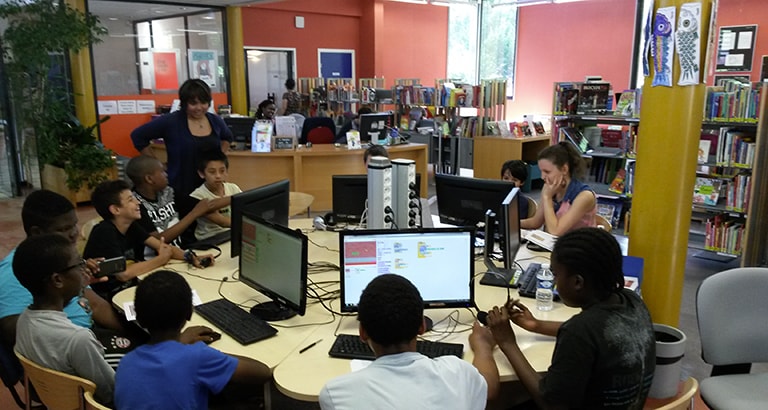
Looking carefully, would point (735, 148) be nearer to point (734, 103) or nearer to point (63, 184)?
point (734, 103)

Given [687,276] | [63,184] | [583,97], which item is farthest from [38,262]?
[63,184]

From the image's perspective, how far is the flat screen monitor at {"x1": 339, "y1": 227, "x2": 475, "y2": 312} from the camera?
7.54ft

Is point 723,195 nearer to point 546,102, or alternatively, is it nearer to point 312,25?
point 546,102

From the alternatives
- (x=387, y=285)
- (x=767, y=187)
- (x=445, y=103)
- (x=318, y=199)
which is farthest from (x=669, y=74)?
(x=445, y=103)

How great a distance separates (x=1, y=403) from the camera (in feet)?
10.3

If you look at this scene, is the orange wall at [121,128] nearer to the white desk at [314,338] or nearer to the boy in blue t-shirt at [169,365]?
the white desk at [314,338]

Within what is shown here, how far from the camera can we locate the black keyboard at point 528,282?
8.80ft

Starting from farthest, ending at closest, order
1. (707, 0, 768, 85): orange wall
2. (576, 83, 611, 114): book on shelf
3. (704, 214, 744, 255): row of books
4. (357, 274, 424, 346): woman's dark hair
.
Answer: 1. (707, 0, 768, 85): orange wall
2. (576, 83, 611, 114): book on shelf
3. (704, 214, 744, 255): row of books
4. (357, 274, 424, 346): woman's dark hair

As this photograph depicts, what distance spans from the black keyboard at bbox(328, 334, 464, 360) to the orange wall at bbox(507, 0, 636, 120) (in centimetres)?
967

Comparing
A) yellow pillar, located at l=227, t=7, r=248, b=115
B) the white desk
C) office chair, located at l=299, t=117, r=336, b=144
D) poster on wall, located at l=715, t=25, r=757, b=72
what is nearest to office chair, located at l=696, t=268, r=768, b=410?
the white desk

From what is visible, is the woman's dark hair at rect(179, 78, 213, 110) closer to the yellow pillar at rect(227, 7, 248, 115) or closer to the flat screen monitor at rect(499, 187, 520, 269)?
the flat screen monitor at rect(499, 187, 520, 269)

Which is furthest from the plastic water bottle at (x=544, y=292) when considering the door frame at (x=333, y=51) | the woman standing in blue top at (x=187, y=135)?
the door frame at (x=333, y=51)

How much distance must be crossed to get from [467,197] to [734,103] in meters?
3.29

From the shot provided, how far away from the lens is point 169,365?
1729 mm
